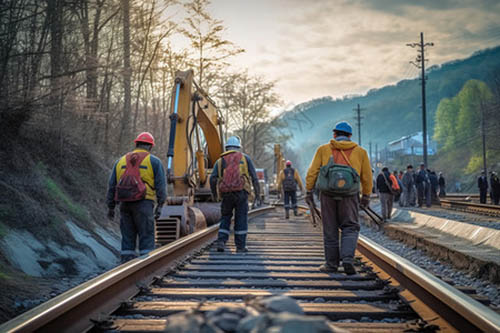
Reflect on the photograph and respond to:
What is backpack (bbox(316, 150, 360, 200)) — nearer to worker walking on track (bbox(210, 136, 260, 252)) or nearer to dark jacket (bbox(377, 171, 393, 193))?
worker walking on track (bbox(210, 136, 260, 252))

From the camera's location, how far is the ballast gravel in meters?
5.62

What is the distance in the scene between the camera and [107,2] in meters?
13.0

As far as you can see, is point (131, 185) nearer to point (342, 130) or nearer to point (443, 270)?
point (342, 130)

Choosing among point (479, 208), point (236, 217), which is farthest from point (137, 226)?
point (479, 208)

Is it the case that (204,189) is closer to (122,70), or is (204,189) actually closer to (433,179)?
(122,70)

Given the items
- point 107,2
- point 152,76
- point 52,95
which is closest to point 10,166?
point 52,95

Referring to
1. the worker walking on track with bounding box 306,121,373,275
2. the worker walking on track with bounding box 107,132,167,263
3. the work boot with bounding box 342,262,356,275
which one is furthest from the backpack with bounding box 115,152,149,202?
the work boot with bounding box 342,262,356,275

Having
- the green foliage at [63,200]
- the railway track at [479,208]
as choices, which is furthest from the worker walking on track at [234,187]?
the railway track at [479,208]

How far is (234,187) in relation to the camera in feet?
23.5

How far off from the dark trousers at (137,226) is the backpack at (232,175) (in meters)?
1.59

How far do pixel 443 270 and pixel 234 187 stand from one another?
383 centimetres

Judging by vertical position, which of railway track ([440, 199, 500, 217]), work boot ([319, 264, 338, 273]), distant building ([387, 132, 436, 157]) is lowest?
railway track ([440, 199, 500, 217])

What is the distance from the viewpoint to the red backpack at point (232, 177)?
7180 millimetres

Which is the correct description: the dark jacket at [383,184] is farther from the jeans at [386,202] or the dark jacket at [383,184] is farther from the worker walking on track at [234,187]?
the worker walking on track at [234,187]
